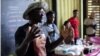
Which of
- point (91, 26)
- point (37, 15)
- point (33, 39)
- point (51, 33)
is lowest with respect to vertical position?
point (91, 26)

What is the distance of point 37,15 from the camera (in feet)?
6.12

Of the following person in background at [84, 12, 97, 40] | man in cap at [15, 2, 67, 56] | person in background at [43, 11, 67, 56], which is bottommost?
person in background at [84, 12, 97, 40]

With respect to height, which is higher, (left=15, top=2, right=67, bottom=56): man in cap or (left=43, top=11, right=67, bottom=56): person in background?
(left=15, top=2, right=67, bottom=56): man in cap

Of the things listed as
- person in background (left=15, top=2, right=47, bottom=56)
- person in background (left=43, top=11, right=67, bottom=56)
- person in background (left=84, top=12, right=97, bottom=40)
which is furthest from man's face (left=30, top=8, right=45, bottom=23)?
person in background (left=84, top=12, right=97, bottom=40)

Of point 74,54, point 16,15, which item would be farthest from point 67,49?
point 16,15

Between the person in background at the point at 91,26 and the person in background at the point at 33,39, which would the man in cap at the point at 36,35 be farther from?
the person in background at the point at 91,26

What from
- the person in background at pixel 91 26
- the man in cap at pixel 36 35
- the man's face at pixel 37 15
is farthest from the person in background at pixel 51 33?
the person in background at pixel 91 26

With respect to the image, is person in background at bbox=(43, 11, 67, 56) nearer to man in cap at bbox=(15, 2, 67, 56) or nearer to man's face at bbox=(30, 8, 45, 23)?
man in cap at bbox=(15, 2, 67, 56)

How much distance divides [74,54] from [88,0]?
14.4 feet

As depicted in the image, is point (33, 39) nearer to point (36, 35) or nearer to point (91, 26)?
point (36, 35)

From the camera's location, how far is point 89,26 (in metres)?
6.57

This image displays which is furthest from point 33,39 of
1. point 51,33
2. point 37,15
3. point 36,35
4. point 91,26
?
point 91,26

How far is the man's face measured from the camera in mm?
1857

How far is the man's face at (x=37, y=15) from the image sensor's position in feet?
6.09
